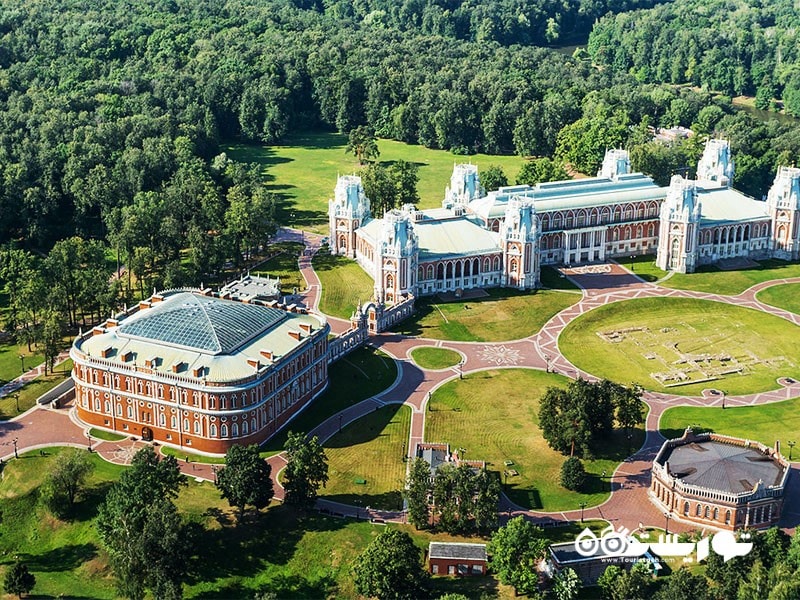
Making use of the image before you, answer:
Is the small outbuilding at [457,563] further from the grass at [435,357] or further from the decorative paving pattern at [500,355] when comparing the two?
the decorative paving pattern at [500,355]

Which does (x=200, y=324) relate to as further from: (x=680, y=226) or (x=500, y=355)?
(x=680, y=226)

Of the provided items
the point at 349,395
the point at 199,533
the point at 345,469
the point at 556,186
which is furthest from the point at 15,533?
the point at 556,186

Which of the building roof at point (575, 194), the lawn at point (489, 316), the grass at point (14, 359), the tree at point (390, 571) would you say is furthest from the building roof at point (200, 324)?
the building roof at point (575, 194)

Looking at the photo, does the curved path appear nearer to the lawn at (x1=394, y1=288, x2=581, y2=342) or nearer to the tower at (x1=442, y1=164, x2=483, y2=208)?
the lawn at (x1=394, y1=288, x2=581, y2=342)

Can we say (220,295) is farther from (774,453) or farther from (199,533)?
(774,453)

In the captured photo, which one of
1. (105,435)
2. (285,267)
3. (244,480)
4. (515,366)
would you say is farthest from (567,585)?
(285,267)

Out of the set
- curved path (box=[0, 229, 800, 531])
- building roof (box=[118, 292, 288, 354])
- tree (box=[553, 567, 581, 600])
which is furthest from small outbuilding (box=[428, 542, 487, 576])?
building roof (box=[118, 292, 288, 354])
